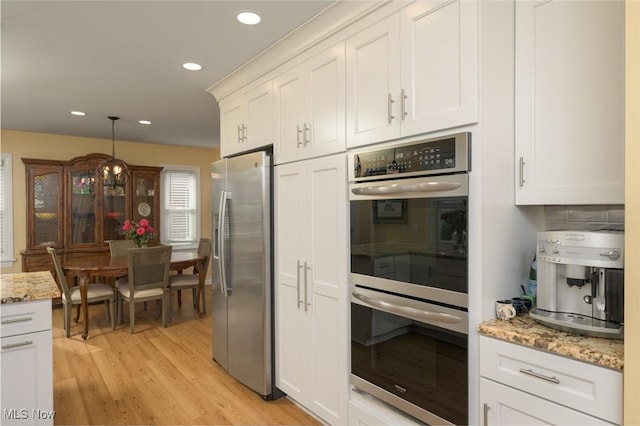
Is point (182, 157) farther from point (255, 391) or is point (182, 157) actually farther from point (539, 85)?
point (539, 85)

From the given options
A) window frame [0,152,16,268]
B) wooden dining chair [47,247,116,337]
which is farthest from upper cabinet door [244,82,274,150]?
window frame [0,152,16,268]

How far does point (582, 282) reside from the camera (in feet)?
4.95

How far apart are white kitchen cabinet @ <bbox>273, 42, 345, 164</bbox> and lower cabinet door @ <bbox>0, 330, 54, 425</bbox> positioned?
175cm

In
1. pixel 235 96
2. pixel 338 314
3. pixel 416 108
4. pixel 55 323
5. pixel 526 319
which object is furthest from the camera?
pixel 55 323

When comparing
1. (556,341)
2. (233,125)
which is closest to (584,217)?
(556,341)

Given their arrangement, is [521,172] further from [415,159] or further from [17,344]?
[17,344]

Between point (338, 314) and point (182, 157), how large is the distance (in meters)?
5.34

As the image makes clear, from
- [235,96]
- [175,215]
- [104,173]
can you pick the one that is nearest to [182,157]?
[175,215]

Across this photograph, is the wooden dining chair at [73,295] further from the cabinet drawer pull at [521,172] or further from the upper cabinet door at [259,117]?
the cabinet drawer pull at [521,172]

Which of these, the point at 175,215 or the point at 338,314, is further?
the point at 175,215

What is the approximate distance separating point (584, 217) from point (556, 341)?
28.3 inches

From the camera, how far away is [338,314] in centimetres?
224

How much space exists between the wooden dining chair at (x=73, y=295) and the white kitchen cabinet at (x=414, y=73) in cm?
363

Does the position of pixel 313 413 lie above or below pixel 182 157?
below
